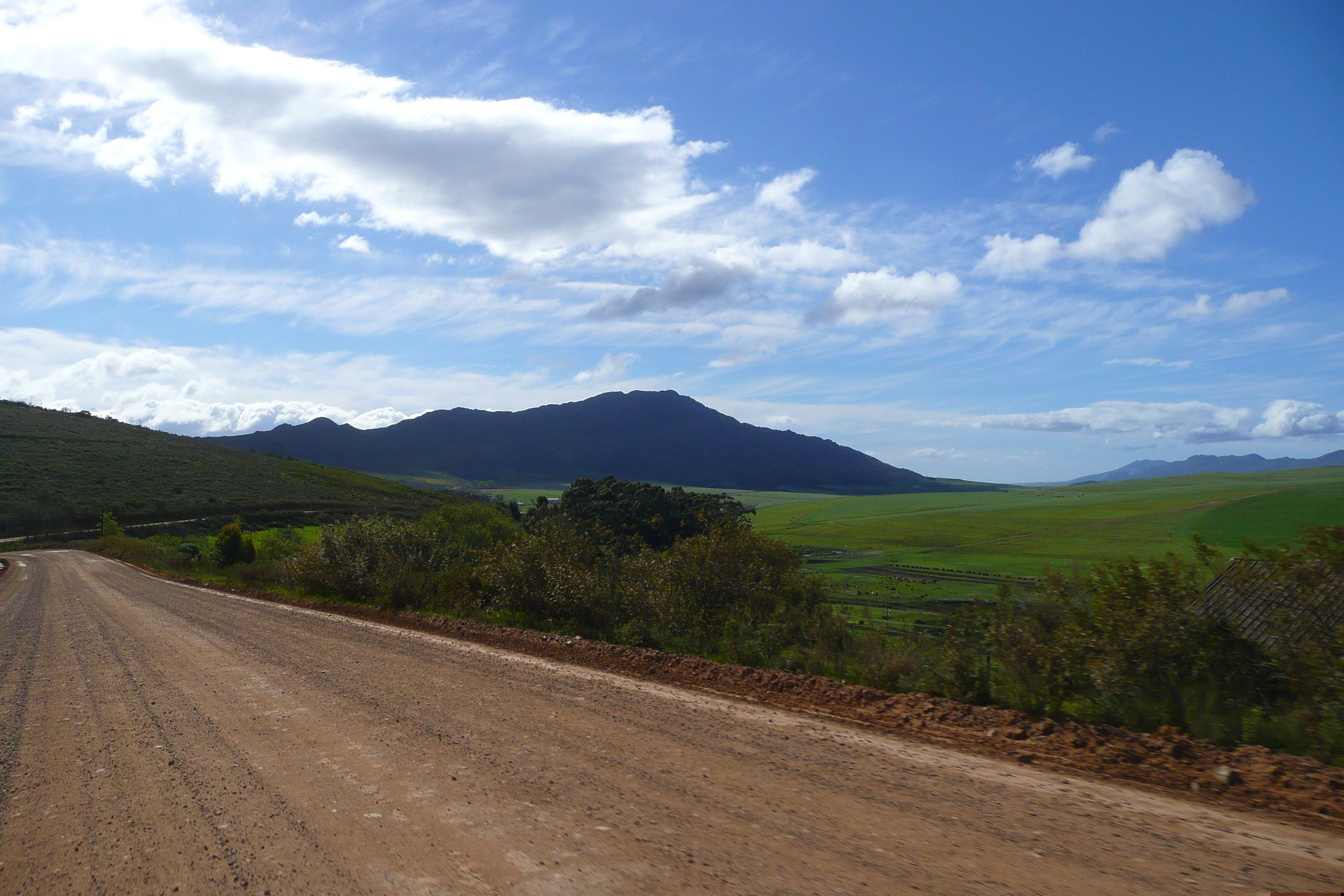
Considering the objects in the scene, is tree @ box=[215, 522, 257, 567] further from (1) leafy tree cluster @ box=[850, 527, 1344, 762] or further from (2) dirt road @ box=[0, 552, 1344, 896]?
(1) leafy tree cluster @ box=[850, 527, 1344, 762]

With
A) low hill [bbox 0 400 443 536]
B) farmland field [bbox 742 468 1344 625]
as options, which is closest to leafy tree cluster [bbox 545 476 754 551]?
farmland field [bbox 742 468 1344 625]

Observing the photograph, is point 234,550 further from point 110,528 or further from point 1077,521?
point 1077,521

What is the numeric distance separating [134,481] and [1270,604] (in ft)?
302

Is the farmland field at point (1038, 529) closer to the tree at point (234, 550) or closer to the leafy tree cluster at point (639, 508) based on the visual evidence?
the leafy tree cluster at point (639, 508)

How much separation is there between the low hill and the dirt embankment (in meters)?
63.3

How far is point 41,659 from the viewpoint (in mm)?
12422

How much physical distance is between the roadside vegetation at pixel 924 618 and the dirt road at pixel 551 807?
5.84 feet

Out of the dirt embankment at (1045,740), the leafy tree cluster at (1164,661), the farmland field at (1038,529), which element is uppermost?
the leafy tree cluster at (1164,661)

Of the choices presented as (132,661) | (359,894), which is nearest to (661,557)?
(132,661)

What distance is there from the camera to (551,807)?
5051 mm

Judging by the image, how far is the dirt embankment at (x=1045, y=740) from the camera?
4.98 metres

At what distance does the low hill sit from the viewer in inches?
2574

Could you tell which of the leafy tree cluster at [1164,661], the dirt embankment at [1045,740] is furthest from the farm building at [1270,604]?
the dirt embankment at [1045,740]

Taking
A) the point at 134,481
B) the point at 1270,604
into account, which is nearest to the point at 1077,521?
the point at 1270,604
